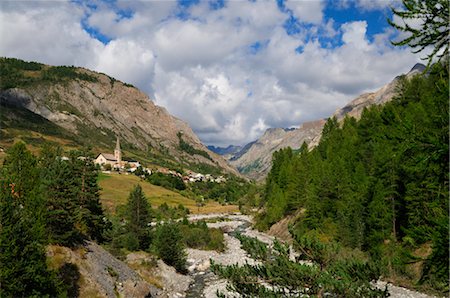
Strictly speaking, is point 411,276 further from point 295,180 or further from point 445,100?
point 295,180

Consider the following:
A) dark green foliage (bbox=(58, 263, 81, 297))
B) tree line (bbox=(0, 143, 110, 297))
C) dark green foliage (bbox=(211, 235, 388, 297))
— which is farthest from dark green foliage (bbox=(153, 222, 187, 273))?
dark green foliage (bbox=(211, 235, 388, 297))

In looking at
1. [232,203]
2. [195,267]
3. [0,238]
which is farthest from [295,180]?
[232,203]

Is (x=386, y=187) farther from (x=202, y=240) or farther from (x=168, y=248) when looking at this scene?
(x=202, y=240)

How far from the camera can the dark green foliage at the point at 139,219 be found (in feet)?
173

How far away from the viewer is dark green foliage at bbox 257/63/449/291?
9.05m

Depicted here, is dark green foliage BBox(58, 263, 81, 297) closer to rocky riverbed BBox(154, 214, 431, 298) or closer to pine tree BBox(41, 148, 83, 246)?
pine tree BBox(41, 148, 83, 246)

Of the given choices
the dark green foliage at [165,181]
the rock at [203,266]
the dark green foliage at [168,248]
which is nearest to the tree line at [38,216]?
the dark green foliage at [168,248]

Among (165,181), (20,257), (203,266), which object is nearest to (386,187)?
(203,266)

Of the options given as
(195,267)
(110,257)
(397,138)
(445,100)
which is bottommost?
(195,267)

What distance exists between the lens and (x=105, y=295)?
99.2 feet

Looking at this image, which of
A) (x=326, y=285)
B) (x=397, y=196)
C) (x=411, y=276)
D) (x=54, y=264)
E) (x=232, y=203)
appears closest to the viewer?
(x=326, y=285)

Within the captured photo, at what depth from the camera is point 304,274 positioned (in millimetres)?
14055

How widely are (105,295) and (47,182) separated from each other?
10.8m

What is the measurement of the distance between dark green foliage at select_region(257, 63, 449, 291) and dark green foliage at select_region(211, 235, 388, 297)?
0.97 meters
